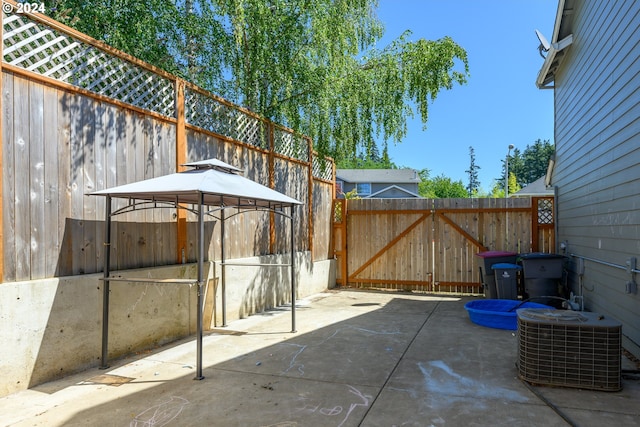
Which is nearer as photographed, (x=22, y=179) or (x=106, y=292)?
(x=22, y=179)

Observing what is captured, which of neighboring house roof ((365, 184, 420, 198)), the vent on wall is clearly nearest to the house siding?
the vent on wall

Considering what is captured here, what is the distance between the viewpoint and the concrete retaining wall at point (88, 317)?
304 cm

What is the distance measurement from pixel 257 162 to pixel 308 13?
2.59m

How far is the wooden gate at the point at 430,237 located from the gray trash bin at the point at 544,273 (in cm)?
137

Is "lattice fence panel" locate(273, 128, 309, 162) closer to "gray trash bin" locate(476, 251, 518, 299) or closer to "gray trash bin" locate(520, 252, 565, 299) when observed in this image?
"gray trash bin" locate(476, 251, 518, 299)

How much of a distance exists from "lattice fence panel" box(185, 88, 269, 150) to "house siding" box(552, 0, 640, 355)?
4736mm

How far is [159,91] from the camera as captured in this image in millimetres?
4641

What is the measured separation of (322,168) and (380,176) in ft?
95.5

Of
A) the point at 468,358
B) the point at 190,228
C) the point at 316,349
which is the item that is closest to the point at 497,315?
the point at 468,358

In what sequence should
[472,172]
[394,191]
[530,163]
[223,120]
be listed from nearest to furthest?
[223,120], [394,191], [530,163], [472,172]

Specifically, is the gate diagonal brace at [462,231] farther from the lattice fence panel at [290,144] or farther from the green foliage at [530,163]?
the green foliage at [530,163]

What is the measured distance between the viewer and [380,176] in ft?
122

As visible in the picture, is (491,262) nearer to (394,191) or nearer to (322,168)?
(322,168)

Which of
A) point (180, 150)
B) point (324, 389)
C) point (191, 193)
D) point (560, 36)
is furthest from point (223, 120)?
point (560, 36)
